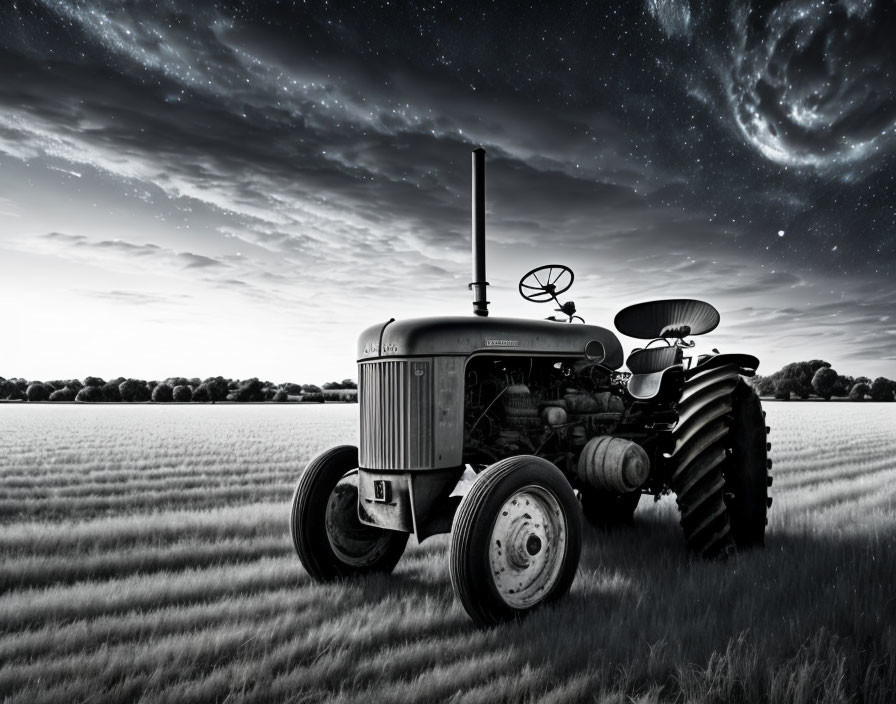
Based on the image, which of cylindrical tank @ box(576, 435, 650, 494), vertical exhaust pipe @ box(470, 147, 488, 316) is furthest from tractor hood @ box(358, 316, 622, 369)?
cylindrical tank @ box(576, 435, 650, 494)

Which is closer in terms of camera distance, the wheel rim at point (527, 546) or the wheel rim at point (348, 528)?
the wheel rim at point (527, 546)

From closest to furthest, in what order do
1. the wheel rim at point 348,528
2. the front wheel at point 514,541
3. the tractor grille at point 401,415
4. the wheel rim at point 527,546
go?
the front wheel at point 514,541 → the wheel rim at point 527,546 → the tractor grille at point 401,415 → the wheel rim at point 348,528

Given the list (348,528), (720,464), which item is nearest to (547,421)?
(720,464)

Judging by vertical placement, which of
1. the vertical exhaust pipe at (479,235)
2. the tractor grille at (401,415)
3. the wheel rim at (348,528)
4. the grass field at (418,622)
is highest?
the vertical exhaust pipe at (479,235)

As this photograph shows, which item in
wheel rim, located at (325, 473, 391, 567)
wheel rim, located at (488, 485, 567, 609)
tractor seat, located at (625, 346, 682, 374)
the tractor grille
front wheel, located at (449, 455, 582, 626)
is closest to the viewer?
front wheel, located at (449, 455, 582, 626)

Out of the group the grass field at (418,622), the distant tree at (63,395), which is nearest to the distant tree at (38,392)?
the distant tree at (63,395)

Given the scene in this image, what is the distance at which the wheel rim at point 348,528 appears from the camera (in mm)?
4332

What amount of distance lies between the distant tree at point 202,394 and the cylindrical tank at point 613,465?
6035 cm

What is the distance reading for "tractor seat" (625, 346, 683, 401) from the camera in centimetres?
506

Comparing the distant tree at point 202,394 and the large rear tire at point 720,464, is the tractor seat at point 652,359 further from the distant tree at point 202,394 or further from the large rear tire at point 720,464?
the distant tree at point 202,394

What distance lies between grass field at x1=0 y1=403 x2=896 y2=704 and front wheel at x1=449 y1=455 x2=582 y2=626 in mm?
154

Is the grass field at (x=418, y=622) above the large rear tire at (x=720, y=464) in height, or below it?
below

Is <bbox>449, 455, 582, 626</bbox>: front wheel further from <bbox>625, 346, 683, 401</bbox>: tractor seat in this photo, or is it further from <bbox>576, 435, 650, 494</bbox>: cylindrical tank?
<bbox>625, 346, 683, 401</bbox>: tractor seat

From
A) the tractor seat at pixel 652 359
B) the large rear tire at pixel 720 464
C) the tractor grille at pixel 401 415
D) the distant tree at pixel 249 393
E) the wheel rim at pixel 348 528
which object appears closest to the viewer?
the tractor grille at pixel 401 415
